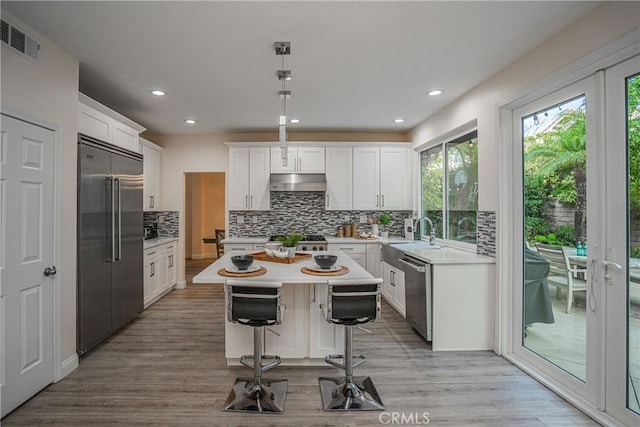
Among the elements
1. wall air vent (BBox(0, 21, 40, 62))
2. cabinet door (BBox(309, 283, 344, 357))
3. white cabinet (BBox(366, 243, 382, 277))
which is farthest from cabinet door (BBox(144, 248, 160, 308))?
white cabinet (BBox(366, 243, 382, 277))

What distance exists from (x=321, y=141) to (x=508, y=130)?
2954 millimetres

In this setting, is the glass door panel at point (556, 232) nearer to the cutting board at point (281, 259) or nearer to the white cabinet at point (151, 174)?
the cutting board at point (281, 259)

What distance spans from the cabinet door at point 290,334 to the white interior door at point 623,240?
7.01 feet

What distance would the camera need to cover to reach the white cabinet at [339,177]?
16.7ft

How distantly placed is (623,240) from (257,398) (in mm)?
2594

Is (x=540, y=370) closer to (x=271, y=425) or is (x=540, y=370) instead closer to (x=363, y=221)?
(x=271, y=425)

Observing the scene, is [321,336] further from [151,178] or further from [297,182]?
[151,178]

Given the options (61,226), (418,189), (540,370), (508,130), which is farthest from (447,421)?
(418,189)

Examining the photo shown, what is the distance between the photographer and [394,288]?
4219 millimetres

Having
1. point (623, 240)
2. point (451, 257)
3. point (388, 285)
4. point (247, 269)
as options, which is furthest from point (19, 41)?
point (388, 285)

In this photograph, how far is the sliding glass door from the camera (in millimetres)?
1903

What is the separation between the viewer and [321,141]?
5250mm

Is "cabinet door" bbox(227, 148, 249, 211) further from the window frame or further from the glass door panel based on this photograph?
the glass door panel

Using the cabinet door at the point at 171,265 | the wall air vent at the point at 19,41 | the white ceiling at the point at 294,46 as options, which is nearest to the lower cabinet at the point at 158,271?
the cabinet door at the point at 171,265
